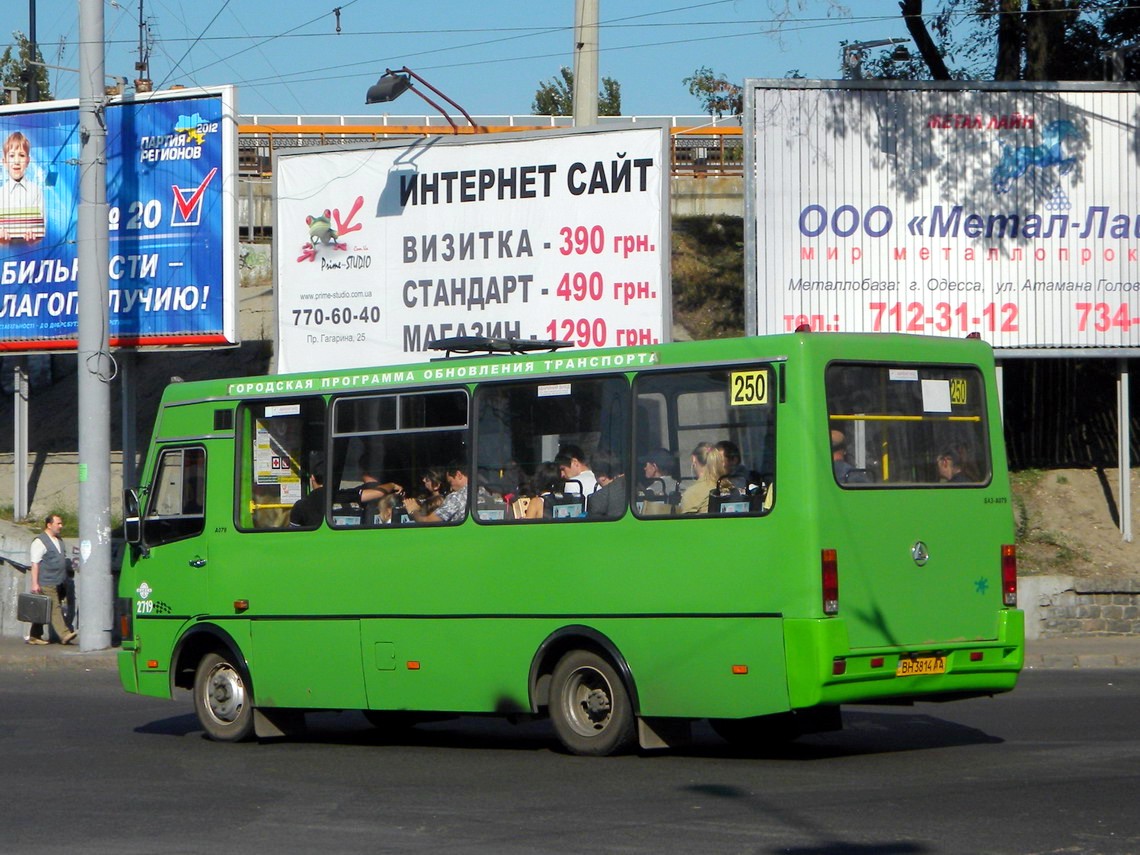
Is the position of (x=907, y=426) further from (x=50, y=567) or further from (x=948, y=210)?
(x=50, y=567)

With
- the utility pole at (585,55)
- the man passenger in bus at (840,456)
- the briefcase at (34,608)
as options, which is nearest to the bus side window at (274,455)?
the man passenger in bus at (840,456)

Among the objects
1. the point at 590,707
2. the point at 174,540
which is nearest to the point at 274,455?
the point at 174,540

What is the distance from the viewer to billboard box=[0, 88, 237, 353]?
24578 mm

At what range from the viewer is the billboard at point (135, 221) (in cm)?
2458

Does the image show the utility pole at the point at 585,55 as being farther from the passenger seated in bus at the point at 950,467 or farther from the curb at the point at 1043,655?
the passenger seated in bus at the point at 950,467

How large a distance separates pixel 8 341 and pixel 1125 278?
1661cm

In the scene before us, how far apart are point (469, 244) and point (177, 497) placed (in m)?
10.9

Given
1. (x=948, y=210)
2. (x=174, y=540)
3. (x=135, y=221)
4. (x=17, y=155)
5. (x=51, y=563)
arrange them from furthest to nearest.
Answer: (x=17, y=155), (x=135, y=221), (x=948, y=210), (x=51, y=563), (x=174, y=540)

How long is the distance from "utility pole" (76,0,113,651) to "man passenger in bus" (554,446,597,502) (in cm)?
1080

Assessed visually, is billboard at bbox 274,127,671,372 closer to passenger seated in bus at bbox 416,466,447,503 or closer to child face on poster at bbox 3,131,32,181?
child face on poster at bbox 3,131,32,181

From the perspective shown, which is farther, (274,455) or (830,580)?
(274,455)

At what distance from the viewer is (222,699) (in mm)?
13047

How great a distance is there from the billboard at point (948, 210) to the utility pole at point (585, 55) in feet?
9.18

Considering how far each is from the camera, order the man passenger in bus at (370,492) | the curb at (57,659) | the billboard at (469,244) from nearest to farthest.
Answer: the man passenger in bus at (370,492)
the curb at (57,659)
the billboard at (469,244)
